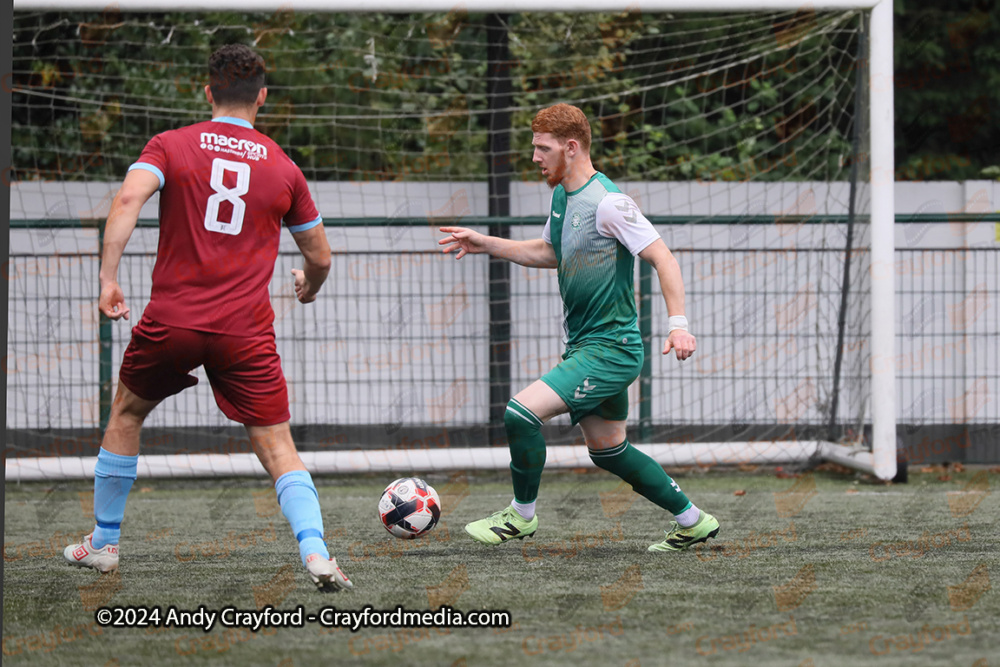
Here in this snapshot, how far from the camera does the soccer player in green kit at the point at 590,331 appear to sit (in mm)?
4230

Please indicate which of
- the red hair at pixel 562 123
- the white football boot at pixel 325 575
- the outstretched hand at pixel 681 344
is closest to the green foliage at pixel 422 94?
the red hair at pixel 562 123

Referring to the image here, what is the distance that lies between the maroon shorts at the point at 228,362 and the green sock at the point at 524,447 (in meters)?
0.95

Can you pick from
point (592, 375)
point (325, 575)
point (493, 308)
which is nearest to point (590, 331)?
point (592, 375)

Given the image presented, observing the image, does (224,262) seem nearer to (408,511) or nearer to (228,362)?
(228,362)

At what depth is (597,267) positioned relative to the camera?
170 inches

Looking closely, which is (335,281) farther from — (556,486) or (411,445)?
(556,486)

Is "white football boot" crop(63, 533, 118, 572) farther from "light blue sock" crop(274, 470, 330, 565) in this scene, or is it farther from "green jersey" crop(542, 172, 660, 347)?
"green jersey" crop(542, 172, 660, 347)

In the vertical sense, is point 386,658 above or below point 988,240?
below

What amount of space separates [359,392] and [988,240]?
4.94 meters

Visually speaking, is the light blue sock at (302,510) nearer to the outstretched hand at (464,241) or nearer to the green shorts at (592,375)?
the green shorts at (592,375)

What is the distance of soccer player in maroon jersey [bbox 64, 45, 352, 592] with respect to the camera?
3.56 metres

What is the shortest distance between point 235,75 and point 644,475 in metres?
2.20

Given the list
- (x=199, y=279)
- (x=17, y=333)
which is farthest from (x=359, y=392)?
(x=199, y=279)

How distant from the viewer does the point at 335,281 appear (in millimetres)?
8141
